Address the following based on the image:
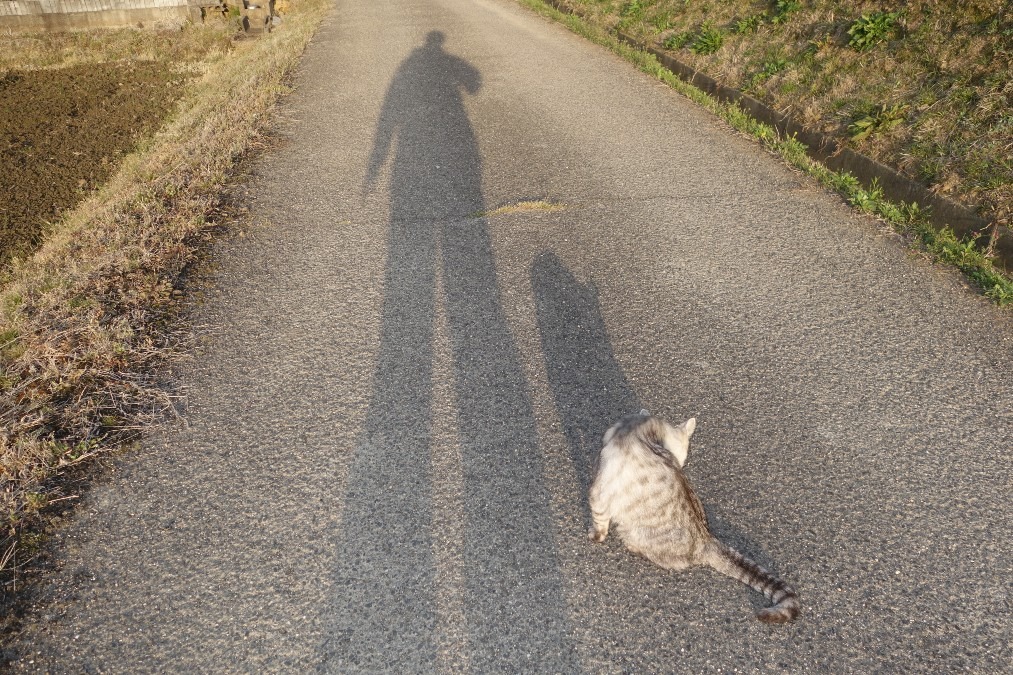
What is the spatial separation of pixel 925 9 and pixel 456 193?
6.71m

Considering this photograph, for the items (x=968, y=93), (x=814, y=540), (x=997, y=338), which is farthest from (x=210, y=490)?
(x=968, y=93)

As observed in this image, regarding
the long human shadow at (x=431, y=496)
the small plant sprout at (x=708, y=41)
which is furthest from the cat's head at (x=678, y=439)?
the small plant sprout at (x=708, y=41)

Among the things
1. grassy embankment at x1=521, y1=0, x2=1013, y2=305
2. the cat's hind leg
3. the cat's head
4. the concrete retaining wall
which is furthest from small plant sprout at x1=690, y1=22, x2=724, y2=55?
the concrete retaining wall

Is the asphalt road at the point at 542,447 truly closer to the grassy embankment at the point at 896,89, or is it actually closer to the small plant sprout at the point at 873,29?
the grassy embankment at the point at 896,89

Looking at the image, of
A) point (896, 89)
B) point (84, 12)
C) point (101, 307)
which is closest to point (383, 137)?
point (101, 307)

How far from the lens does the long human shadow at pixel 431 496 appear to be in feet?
8.50

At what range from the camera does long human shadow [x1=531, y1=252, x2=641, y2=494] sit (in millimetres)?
3596

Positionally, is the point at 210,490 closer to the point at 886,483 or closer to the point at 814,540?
the point at 814,540

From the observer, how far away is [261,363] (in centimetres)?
409

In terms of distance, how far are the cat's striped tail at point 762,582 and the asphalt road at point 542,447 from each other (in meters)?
0.13

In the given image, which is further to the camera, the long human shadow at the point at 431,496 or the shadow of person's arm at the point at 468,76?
the shadow of person's arm at the point at 468,76

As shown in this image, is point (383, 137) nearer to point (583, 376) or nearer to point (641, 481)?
point (583, 376)

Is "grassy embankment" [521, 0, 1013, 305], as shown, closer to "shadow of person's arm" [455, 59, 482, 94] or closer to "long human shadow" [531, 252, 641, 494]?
"shadow of person's arm" [455, 59, 482, 94]

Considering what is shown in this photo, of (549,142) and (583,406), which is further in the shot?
(549,142)
